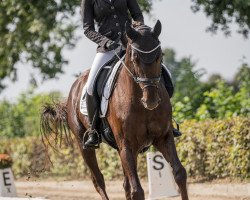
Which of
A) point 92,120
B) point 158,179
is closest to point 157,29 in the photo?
point 92,120

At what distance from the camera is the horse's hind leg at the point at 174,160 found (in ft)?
28.7

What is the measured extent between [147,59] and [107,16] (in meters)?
2.00

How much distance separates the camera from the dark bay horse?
8320 mm

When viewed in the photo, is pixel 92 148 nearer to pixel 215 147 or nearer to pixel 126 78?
pixel 126 78

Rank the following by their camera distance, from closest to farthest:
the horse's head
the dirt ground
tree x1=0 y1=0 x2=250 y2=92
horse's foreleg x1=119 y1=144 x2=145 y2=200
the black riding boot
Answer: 1. the horse's head
2. horse's foreleg x1=119 y1=144 x2=145 y2=200
3. the black riding boot
4. the dirt ground
5. tree x1=0 y1=0 x2=250 y2=92

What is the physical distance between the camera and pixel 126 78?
9.03 meters

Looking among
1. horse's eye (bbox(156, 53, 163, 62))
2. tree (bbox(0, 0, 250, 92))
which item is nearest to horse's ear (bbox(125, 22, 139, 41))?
horse's eye (bbox(156, 53, 163, 62))

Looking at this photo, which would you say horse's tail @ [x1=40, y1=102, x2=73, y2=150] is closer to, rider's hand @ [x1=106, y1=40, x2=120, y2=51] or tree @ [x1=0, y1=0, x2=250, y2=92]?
rider's hand @ [x1=106, y1=40, x2=120, y2=51]

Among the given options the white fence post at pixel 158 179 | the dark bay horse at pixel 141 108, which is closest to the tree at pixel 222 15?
the white fence post at pixel 158 179

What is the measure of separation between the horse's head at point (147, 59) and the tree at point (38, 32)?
12122 millimetres

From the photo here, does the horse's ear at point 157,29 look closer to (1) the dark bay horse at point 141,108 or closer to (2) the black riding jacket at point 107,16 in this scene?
(1) the dark bay horse at point 141,108

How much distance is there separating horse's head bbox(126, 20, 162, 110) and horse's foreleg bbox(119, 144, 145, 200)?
2.60ft

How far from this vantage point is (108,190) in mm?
18609

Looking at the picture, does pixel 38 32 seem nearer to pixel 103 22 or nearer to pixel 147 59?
pixel 103 22
